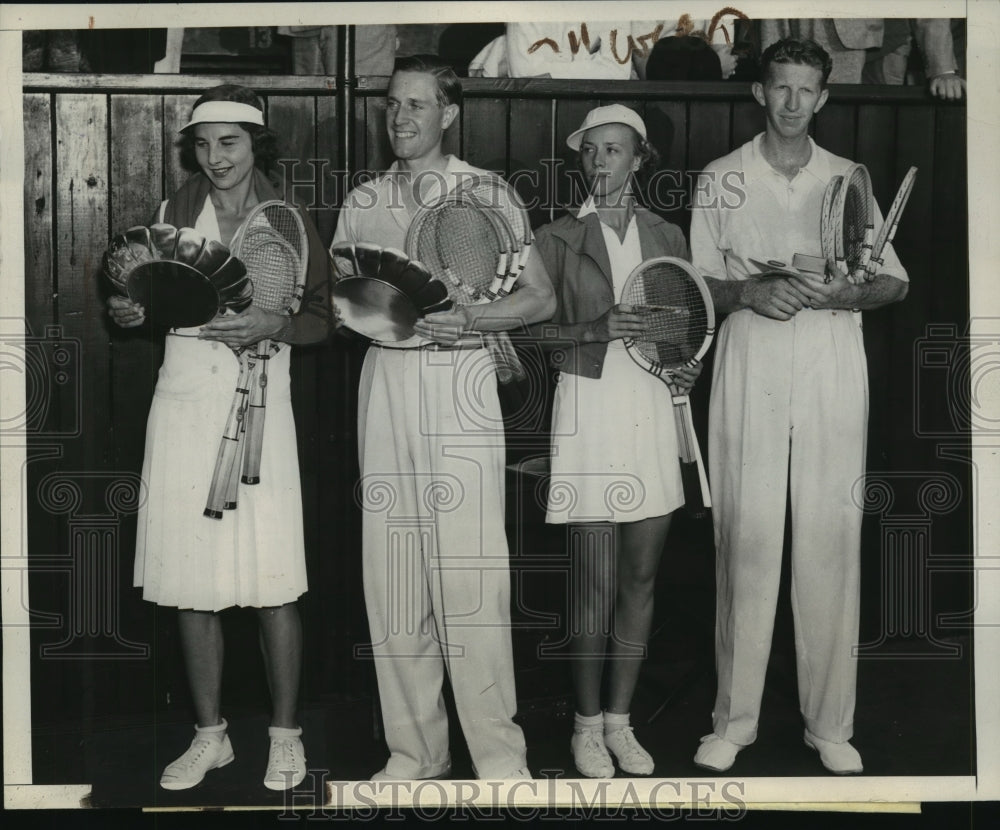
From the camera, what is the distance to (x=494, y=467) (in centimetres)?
358

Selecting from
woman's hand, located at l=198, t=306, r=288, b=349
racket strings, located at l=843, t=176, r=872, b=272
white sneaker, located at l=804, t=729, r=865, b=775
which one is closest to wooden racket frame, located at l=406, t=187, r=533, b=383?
woman's hand, located at l=198, t=306, r=288, b=349

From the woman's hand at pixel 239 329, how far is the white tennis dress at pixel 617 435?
895mm

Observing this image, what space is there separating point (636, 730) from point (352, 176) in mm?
1865

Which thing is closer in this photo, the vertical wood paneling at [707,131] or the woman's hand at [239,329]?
the woman's hand at [239,329]

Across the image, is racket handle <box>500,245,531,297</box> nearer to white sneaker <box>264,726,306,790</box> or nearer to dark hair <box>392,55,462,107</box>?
dark hair <box>392,55,462,107</box>

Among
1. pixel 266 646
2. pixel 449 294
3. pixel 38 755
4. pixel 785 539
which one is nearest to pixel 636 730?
pixel 785 539

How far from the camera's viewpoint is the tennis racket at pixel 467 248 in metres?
3.55

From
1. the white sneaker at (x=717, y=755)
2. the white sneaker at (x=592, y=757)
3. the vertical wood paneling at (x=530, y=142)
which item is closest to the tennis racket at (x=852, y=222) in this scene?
the vertical wood paneling at (x=530, y=142)

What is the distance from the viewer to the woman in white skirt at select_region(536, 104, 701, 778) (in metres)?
3.59

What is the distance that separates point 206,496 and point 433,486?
665 millimetres

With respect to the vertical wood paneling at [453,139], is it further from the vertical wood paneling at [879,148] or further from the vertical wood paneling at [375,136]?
the vertical wood paneling at [879,148]

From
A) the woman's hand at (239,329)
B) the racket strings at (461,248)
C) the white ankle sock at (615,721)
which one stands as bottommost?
the white ankle sock at (615,721)

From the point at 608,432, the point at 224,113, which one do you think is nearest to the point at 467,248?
the point at 608,432

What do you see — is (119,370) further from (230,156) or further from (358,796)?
→ (358,796)
